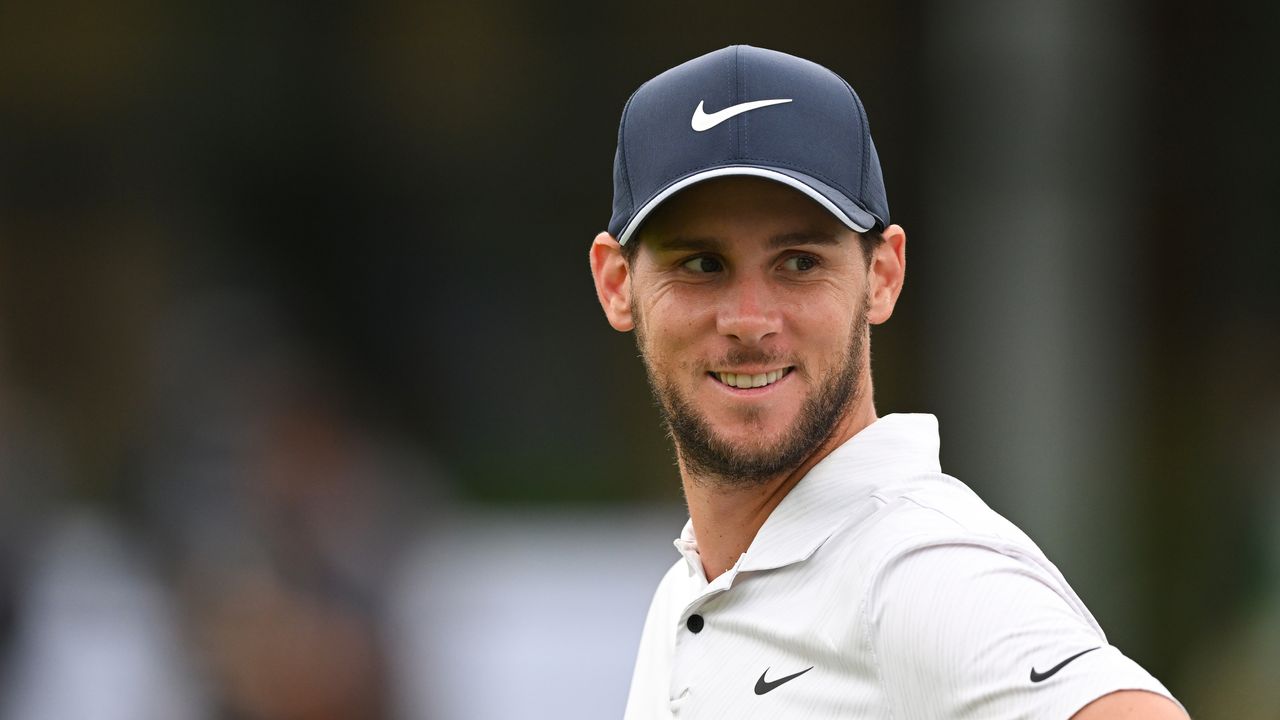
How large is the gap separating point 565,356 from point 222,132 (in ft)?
7.60

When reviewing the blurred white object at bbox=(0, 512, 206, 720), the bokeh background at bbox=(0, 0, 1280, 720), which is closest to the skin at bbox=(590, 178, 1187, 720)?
the bokeh background at bbox=(0, 0, 1280, 720)

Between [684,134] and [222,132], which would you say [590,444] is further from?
[684,134]

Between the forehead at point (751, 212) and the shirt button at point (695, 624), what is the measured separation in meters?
0.53

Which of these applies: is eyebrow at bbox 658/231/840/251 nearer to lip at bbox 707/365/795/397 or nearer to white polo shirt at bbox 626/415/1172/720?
lip at bbox 707/365/795/397

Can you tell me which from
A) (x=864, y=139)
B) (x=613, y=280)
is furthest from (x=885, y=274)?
(x=613, y=280)

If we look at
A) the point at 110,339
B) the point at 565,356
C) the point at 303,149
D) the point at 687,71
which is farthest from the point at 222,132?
the point at 687,71

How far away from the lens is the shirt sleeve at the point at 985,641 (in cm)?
171

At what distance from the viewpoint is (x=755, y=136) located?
7.10ft

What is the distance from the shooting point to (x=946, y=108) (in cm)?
780

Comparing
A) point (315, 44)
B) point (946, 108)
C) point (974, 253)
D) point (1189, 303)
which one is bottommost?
point (1189, 303)

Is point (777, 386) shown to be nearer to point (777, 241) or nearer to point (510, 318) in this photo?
point (777, 241)

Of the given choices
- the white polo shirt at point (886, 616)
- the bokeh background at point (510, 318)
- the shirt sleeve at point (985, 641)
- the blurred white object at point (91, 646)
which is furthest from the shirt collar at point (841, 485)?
the blurred white object at point (91, 646)

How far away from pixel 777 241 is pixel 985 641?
0.64 metres

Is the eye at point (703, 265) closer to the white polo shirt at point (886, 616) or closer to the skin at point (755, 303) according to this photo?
the skin at point (755, 303)
